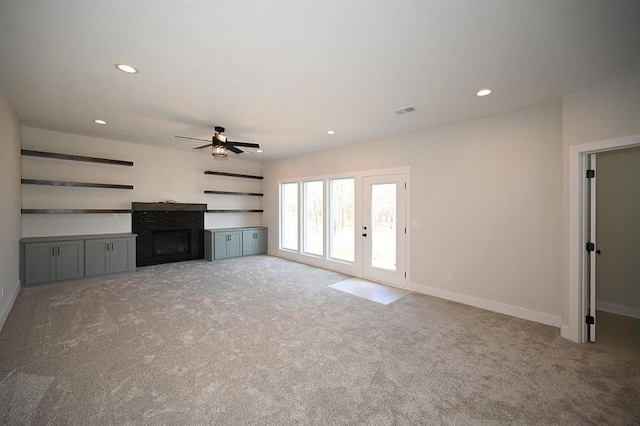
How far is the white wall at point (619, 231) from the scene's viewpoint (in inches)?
146

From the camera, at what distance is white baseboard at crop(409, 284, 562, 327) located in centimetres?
344

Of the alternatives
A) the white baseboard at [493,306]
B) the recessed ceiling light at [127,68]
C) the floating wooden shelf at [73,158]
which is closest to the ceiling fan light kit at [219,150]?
the recessed ceiling light at [127,68]

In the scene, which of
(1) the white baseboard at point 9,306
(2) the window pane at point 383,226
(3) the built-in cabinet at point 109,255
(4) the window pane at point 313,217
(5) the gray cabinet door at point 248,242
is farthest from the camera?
(5) the gray cabinet door at point 248,242

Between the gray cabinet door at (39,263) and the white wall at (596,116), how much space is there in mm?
7792

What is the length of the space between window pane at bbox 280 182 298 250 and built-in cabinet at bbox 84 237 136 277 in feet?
11.6

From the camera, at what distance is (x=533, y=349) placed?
2820mm

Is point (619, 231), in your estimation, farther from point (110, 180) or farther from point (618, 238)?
point (110, 180)

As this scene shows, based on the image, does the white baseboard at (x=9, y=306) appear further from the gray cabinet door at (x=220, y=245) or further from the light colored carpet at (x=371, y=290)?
the light colored carpet at (x=371, y=290)

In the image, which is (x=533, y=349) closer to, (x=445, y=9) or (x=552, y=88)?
(x=552, y=88)

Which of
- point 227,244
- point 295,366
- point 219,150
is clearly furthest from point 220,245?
point 295,366

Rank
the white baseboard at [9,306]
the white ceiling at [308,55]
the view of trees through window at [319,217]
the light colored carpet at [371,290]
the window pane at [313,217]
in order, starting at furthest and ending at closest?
the window pane at [313,217]
the view of trees through window at [319,217]
the light colored carpet at [371,290]
the white baseboard at [9,306]
the white ceiling at [308,55]

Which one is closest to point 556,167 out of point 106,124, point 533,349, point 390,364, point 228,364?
point 533,349

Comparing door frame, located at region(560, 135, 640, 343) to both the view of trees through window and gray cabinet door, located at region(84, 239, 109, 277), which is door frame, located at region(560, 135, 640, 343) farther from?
gray cabinet door, located at region(84, 239, 109, 277)

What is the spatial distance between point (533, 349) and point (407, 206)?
2653 mm
